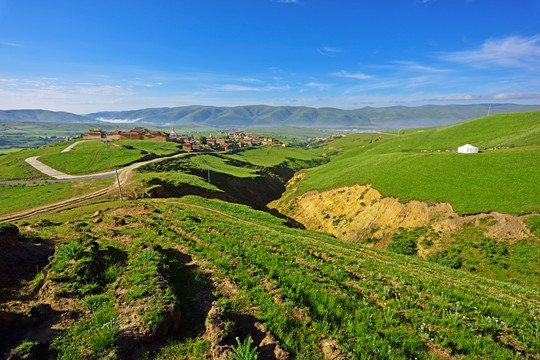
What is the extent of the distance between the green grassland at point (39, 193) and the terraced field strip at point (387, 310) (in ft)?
159

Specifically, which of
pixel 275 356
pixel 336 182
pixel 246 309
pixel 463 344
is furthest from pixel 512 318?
pixel 336 182

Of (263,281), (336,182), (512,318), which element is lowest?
(336,182)

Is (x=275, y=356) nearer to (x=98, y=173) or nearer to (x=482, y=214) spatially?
(x=482, y=214)

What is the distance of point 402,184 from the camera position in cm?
5016

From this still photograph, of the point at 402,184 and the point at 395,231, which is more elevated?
the point at 402,184

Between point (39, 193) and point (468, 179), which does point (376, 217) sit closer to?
point (468, 179)

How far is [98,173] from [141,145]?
55.0m

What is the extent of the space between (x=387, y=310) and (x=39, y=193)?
67.8 meters

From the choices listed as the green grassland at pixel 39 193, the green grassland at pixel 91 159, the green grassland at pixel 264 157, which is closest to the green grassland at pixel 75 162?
the green grassland at pixel 91 159

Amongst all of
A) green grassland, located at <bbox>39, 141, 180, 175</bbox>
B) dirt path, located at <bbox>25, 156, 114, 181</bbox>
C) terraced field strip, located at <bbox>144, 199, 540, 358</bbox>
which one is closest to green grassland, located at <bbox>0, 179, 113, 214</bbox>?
dirt path, located at <bbox>25, 156, 114, 181</bbox>

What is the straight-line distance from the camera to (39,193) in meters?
47.2

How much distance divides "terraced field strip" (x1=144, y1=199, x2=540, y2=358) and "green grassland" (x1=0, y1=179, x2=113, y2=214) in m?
48.3

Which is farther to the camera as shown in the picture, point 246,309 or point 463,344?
point 246,309

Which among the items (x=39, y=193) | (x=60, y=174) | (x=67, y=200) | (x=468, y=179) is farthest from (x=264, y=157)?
(x=468, y=179)
